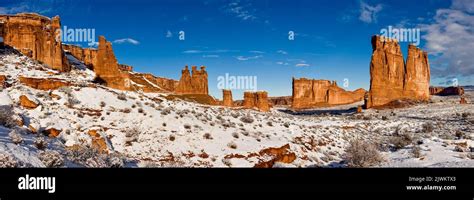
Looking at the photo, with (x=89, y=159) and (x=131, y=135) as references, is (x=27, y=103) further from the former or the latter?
(x=89, y=159)

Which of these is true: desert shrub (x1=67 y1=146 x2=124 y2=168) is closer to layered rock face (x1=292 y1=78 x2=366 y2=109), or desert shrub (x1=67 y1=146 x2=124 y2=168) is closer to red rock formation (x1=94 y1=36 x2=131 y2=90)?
red rock formation (x1=94 y1=36 x2=131 y2=90)

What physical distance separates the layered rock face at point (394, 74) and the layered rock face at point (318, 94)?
38851 millimetres

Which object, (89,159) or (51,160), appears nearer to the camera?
(51,160)

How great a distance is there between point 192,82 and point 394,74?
50224mm

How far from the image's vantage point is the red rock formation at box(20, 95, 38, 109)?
13.3 metres

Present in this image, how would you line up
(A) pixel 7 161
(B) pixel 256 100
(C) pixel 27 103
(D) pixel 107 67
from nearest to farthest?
(A) pixel 7 161 → (C) pixel 27 103 → (D) pixel 107 67 → (B) pixel 256 100

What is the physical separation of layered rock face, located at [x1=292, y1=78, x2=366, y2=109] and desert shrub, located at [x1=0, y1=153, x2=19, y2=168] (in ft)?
350

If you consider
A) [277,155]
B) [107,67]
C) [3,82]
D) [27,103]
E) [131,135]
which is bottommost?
[277,155]

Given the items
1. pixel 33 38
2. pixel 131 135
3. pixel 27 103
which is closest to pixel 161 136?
pixel 131 135

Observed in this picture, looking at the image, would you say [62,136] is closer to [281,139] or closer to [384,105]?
[281,139]

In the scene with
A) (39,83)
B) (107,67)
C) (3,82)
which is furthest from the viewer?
(107,67)

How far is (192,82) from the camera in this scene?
82.9 m

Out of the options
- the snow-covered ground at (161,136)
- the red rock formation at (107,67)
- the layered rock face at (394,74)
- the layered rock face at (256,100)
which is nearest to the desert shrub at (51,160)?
the snow-covered ground at (161,136)
